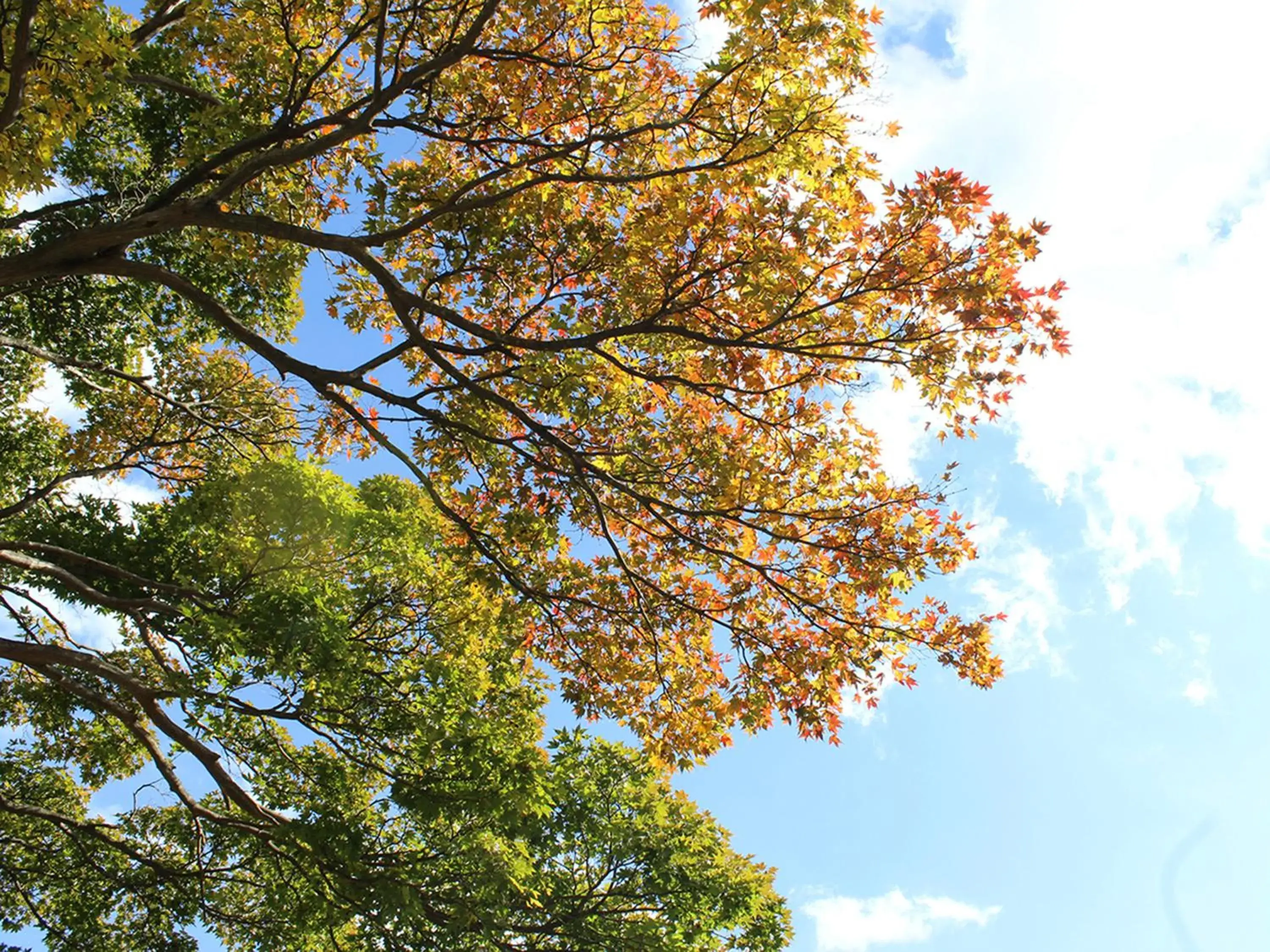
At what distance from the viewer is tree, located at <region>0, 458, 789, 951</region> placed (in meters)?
8.27

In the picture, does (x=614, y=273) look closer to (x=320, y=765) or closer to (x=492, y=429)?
(x=492, y=429)

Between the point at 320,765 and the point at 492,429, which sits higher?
the point at 492,429

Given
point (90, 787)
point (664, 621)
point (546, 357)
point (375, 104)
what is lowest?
point (90, 787)

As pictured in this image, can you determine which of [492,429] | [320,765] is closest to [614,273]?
[492,429]

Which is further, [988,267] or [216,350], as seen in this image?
[216,350]

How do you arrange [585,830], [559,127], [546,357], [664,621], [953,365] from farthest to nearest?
[585,830], [664,621], [559,127], [546,357], [953,365]

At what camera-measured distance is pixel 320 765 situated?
8969 mm

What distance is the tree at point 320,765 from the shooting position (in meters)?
8.27

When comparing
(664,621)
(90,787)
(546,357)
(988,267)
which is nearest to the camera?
(988,267)

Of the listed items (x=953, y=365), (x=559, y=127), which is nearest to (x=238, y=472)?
(x=559, y=127)

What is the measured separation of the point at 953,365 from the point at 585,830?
7.57 meters

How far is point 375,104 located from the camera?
24.3 feet

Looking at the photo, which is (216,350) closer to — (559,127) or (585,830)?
(559,127)

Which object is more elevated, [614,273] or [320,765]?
[614,273]
